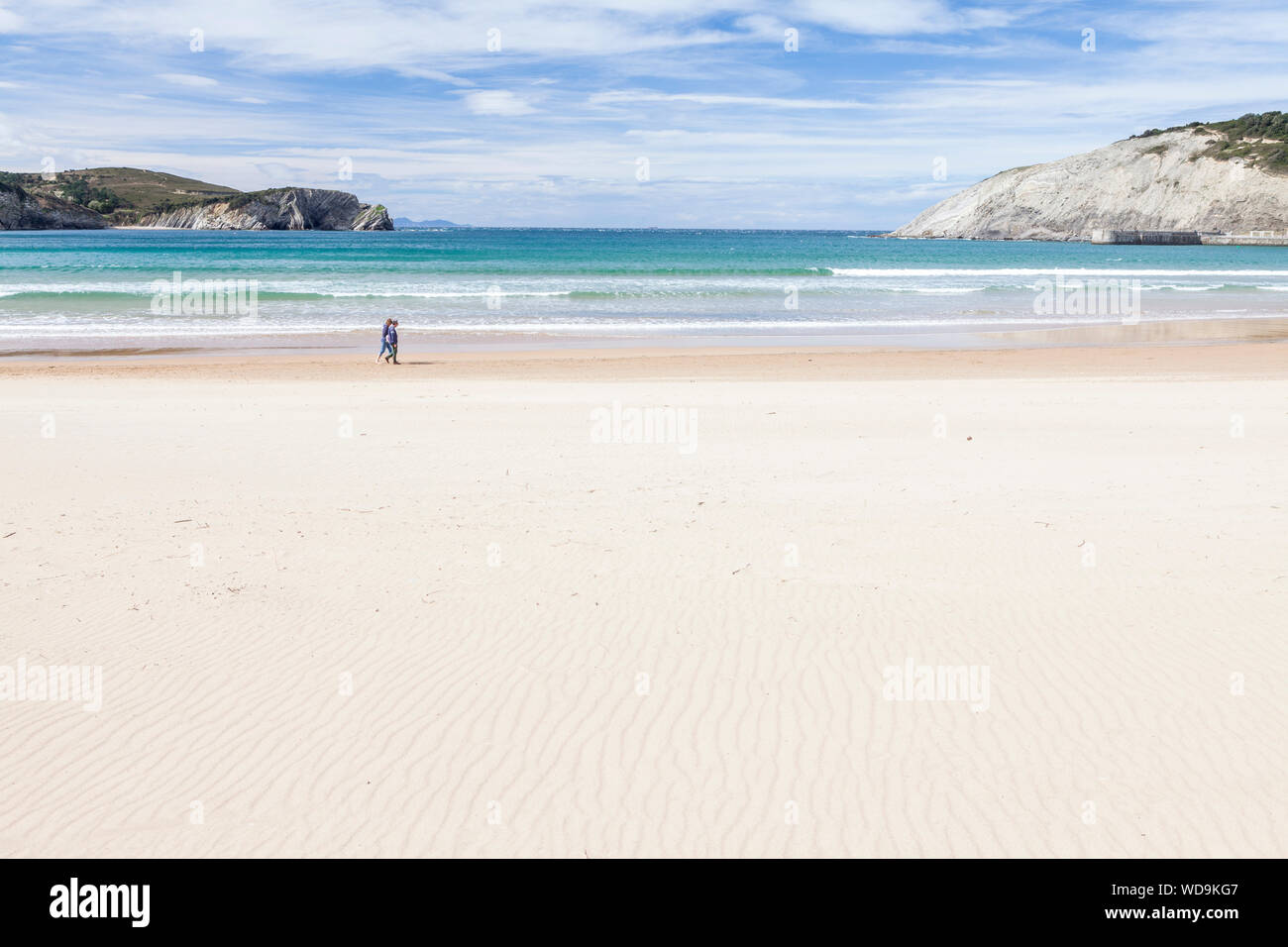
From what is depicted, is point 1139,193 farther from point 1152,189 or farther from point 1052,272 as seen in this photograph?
point 1052,272

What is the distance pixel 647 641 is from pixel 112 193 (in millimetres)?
185105

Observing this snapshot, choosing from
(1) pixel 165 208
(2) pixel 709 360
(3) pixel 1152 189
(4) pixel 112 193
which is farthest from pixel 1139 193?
(4) pixel 112 193

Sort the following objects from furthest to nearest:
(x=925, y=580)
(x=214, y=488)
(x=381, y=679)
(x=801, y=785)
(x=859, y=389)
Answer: (x=859, y=389)
(x=214, y=488)
(x=925, y=580)
(x=381, y=679)
(x=801, y=785)

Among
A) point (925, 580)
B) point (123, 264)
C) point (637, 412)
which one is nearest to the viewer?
point (925, 580)

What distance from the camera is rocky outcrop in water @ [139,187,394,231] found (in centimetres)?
14338

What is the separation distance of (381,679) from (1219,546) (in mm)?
6439

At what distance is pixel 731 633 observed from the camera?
6.02 meters

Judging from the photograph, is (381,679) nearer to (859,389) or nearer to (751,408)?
(751,408)

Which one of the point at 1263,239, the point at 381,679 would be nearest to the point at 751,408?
the point at 381,679

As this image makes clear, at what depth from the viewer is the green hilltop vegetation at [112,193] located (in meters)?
148

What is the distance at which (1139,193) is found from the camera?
425 feet

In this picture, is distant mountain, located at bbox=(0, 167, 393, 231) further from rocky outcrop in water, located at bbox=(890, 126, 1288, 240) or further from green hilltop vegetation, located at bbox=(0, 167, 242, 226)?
rocky outcrop in water, located at bbox=(890, 126, 1288, 240)

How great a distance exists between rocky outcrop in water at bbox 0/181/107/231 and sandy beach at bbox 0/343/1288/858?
5636 inches

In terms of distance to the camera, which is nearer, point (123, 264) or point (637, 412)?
point (637, 412)
